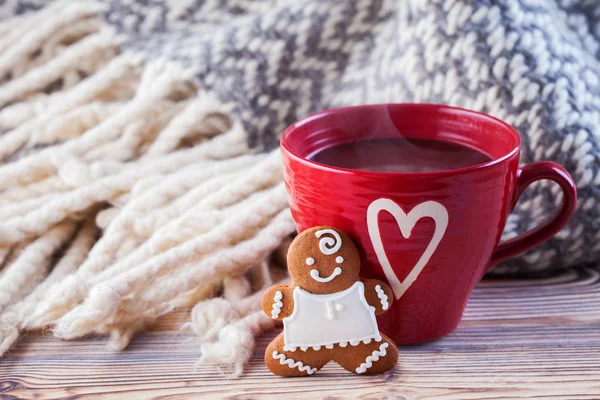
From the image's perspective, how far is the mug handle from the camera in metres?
0.50

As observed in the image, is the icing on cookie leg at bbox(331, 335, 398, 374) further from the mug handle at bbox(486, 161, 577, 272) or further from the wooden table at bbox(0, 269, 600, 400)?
the mug handle at bbox(486, 161, 577, 272)

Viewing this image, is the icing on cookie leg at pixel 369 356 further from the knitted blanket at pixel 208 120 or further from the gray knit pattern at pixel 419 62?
the gray knit pattern at pixel 419 62

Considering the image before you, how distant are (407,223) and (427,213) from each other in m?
0.02

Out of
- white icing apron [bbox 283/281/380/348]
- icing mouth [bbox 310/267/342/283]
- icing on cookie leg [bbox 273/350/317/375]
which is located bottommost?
icing on cookie leg [bbox 273/350/317/375]

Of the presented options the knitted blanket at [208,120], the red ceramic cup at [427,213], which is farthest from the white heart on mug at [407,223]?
the knitted blanket at [208,120]

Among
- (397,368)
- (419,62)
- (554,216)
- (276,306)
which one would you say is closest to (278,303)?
(276,306)

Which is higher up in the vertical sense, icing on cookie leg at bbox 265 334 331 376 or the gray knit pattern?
the gray knit pattern

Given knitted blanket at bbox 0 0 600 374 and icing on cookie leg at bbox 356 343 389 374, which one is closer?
icing on cookie leg at bbox 356 343 389 374

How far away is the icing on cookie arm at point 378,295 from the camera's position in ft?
1.53

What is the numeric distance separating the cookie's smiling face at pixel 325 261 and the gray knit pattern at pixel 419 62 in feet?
0.76

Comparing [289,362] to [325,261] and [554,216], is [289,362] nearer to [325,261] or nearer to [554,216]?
[325,261]

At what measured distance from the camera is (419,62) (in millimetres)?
690

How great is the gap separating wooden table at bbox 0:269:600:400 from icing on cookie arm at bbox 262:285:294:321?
54mm

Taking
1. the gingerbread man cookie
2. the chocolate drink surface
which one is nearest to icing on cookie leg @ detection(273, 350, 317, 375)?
the gingerbread man cookie
